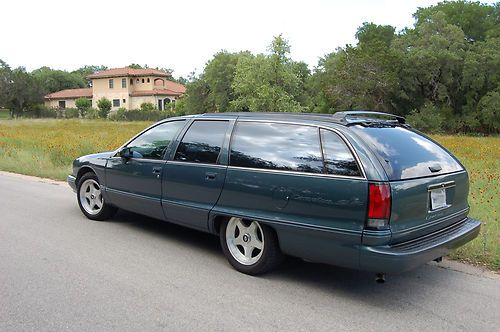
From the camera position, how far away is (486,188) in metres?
9.12

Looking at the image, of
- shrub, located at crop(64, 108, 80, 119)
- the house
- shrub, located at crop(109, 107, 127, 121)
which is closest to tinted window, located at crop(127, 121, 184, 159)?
shrub, located at crop(109, 107, 127, 121)

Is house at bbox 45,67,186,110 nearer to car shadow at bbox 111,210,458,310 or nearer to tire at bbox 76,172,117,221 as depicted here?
tire at bbox 76,172,117,221

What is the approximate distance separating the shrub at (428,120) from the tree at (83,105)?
47.9 m

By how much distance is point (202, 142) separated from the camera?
5410 millimetres

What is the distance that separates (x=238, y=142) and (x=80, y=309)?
2.19 metres

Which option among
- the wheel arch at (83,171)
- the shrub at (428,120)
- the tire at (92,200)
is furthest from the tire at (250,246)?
the shrub at (428,120)

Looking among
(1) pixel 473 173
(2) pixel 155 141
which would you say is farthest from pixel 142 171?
(1) pixel 473 173

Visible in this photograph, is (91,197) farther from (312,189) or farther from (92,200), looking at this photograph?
(312,189)

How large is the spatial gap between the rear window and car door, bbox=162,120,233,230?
4.97 ft

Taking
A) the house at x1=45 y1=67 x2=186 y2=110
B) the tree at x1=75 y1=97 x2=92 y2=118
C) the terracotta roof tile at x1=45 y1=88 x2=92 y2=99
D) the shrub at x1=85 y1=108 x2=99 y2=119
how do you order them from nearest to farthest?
the shrub at x1=85 y1=108 x2=99 y2=119, the tree at x1=75 y1=97 x2=92 y2=118, the house at x1=45 y1=67 x2=186 y2=110, the terracotta roof tile at x1=45 y1=88 x2=92 y2=99

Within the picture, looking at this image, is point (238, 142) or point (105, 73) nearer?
point (238, 142)

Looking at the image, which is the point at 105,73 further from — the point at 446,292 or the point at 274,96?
the point at 446,292

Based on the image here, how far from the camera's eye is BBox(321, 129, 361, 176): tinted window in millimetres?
4137

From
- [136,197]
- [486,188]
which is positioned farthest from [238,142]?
[486,188]
